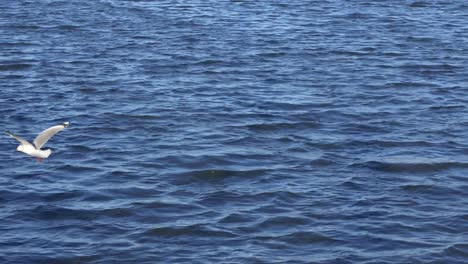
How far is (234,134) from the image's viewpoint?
27094 mm

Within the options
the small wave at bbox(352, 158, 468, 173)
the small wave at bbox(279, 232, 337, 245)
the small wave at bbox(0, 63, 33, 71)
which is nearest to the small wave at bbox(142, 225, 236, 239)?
the small wave at bbox(279, 232, 337, 245)

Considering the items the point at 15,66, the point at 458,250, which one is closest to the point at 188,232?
the point at 458,250

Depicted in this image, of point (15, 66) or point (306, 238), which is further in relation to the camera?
point (15, 66)

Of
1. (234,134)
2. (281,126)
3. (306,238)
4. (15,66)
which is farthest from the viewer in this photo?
(15,66)

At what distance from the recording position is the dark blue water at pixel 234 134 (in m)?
21.0

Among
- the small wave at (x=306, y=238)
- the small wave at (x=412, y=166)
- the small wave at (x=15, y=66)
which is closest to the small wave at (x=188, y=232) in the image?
the small wave at (x=306, y=238)

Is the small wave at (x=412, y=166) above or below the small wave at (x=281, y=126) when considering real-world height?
below

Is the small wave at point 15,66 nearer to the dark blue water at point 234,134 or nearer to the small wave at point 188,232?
the dark blue water at point 234,134

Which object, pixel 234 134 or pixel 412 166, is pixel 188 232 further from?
pixel 412 166

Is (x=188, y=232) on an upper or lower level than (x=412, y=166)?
lower

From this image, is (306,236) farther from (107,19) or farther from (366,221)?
(107,19)

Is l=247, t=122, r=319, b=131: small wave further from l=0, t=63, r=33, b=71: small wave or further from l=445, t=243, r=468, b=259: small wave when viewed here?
l=0, t=63, r=33, b=71: small wave

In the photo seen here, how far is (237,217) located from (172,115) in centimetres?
711

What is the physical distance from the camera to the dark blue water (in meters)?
21.0
